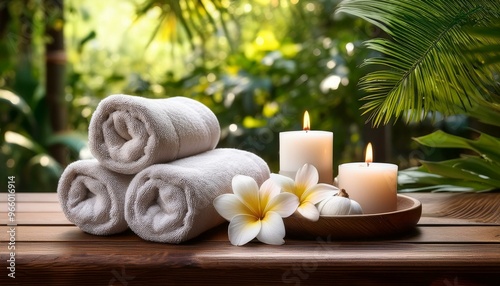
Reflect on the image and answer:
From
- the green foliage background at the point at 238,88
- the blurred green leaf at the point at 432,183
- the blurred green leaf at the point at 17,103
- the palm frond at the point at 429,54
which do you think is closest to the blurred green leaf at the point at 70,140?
the green foliage background at the point at 238,88

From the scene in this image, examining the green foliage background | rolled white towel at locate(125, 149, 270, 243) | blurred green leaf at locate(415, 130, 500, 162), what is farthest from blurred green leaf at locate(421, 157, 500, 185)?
the green foliage background

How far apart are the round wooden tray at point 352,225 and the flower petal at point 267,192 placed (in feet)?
0.11

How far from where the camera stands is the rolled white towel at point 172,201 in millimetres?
734

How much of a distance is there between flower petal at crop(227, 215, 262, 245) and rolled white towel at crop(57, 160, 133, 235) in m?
0.13

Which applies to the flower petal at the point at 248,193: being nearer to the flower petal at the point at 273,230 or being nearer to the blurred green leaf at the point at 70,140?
the flower petal at the point at 273,230

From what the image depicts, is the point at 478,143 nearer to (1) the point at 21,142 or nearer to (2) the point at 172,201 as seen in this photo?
(2) the point at 172,201

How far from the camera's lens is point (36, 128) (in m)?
2.32

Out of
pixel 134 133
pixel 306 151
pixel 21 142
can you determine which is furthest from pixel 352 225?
pixel 21 142

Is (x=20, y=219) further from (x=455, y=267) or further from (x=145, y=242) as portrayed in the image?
(x=455, y=267)

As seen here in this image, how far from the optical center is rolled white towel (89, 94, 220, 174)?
76 cm

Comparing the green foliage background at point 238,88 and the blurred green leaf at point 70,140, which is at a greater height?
the green foliage background at point 238,88

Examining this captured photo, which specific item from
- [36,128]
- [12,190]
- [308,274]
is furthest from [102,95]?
[308,274]

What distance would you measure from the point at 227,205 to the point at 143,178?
101 millimetres

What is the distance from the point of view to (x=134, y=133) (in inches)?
30.3
